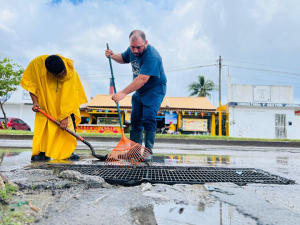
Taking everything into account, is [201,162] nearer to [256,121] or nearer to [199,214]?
[199,214]

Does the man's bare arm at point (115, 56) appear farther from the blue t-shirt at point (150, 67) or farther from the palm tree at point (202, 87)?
the palm tree at point (202, 87)

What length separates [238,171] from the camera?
232 centimetres

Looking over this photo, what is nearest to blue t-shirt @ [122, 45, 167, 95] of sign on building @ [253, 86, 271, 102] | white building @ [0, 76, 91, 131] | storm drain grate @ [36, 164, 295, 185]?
storm drain grate @ [36, 164, 295, 185]

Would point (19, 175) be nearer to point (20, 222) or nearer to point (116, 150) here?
point (20, 222)

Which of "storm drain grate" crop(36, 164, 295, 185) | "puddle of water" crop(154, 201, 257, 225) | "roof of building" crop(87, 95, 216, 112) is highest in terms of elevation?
"roof of building" crop(87, 95, 216, 112)


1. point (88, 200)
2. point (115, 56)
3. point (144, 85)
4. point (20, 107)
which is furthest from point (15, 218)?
Answer: point (20, 107)

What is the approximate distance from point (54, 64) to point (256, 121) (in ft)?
69.7

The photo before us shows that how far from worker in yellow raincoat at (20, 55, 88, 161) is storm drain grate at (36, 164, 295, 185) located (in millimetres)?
697

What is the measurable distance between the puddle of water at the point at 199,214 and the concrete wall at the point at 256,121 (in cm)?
2050

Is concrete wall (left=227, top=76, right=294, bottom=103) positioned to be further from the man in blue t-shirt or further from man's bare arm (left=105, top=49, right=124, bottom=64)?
the man in blue t-shirt

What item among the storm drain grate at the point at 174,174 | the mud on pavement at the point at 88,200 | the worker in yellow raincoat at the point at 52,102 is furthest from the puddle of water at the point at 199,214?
the worker in yellow raincoat at the point at 52,102

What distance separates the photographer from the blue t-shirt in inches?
112

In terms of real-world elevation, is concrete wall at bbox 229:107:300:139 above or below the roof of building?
below

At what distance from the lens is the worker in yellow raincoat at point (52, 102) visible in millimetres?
2881
